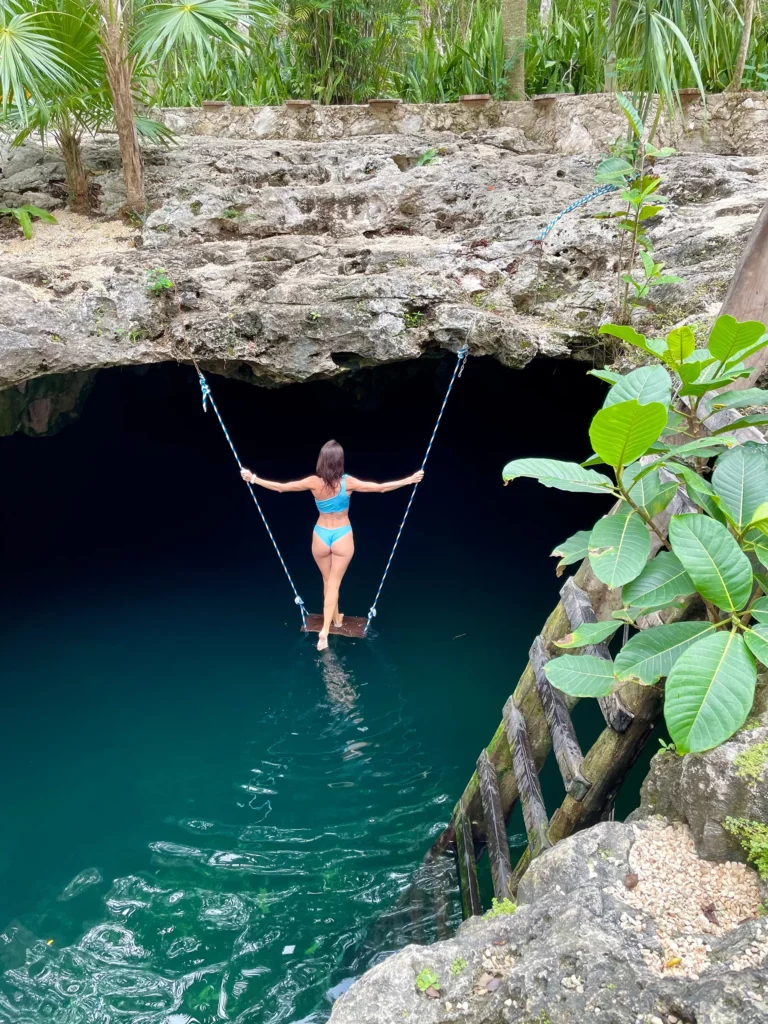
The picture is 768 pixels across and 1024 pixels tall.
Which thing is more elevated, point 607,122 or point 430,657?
point 607,122

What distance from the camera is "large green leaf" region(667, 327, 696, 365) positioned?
281 centimetres

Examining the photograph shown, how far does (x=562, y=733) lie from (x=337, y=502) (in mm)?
2868

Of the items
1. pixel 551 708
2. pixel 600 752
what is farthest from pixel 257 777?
pixel 600 752

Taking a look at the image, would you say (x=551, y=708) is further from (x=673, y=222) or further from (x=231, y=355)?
(x=673, y=222)

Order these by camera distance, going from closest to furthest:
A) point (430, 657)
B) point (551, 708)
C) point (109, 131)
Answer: point (551, 708), point (430, 657), point (109, 131)

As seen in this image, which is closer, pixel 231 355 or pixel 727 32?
pixel 231 355

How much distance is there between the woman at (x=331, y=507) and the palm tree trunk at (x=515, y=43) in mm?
4822

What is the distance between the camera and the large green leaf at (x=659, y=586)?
2.49 metres

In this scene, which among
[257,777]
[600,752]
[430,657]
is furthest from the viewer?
[430,657]

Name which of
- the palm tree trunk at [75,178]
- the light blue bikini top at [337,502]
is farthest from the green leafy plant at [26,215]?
the light blue bikini top at [337,502]

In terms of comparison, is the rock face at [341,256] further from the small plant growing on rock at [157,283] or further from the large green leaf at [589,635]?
the large green leaf at [589,635]

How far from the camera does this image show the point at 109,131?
23.1 ft

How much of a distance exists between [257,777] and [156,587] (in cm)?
302

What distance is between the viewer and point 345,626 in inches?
250
